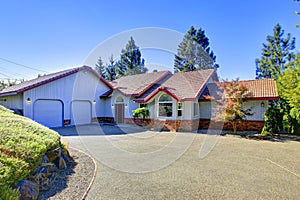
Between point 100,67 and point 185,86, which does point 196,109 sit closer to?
point 185,86

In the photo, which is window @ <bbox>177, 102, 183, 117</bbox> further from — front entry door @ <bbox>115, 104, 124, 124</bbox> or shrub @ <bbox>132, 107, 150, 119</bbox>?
front entry door @ <bbox>115, 104, 124, 124</bbox>

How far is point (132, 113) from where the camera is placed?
18.2 metres

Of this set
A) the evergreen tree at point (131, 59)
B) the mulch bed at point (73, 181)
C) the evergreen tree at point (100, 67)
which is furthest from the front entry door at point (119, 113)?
the evergreen tree at point (100, 67)

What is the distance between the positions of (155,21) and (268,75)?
2222 centimetres

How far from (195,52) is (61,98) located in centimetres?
2348

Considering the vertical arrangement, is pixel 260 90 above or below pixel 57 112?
above

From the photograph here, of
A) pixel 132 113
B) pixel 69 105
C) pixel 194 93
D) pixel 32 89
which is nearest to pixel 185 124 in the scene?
pixel 194 93

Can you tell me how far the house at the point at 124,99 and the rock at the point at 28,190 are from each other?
1201 cm

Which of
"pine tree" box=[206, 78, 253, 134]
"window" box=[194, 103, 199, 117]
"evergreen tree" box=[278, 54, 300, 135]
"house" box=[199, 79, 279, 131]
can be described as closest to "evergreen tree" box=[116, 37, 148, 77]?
"window" box=[194, 103, 199, 117]

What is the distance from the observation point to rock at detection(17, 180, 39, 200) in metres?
3.87

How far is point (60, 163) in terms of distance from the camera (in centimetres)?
593

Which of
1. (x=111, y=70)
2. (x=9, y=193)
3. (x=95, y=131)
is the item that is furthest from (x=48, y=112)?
(x=111, y=70)

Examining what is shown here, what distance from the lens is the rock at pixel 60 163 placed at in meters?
5.87

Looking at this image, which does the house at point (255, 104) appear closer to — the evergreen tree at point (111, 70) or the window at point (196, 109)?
the window at point (196, 109)
